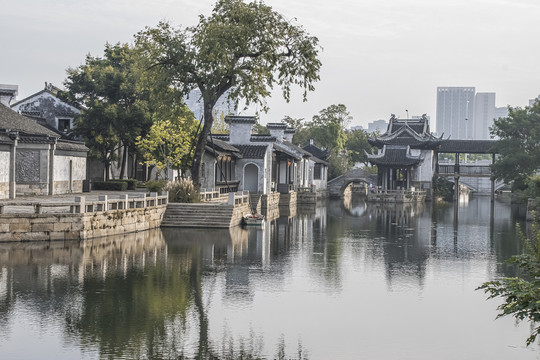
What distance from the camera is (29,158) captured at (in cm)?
3791

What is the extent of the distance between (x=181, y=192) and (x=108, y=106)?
1398cm

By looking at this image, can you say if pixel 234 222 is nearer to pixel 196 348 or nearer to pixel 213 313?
pixel 213 313

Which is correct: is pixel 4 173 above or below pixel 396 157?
below

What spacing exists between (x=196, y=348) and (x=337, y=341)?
300 cm

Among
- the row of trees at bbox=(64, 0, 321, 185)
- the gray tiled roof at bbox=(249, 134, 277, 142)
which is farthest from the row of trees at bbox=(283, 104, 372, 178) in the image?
the row of trees at bbox=(64, 0, 321, 185)

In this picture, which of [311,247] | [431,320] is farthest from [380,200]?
[431,320]

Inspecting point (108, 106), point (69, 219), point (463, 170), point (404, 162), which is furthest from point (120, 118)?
point (463, 170)

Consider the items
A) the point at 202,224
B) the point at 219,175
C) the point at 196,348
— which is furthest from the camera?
the point at 219,175

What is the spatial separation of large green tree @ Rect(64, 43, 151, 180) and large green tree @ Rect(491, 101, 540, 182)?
39.5 metres

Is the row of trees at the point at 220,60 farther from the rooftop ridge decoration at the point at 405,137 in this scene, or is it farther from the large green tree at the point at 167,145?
the rooftop ridge decoration at the point at 405,137

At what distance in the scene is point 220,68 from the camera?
39656 millimetres

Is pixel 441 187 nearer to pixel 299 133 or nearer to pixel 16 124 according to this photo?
pixel 299 133

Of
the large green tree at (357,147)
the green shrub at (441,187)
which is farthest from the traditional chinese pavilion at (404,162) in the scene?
the large green tree at (357,147)

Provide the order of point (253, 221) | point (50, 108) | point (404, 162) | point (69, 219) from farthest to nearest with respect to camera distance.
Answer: point (404, 162) < point (50, 108) < point (253, 221) < point (69, 219)
